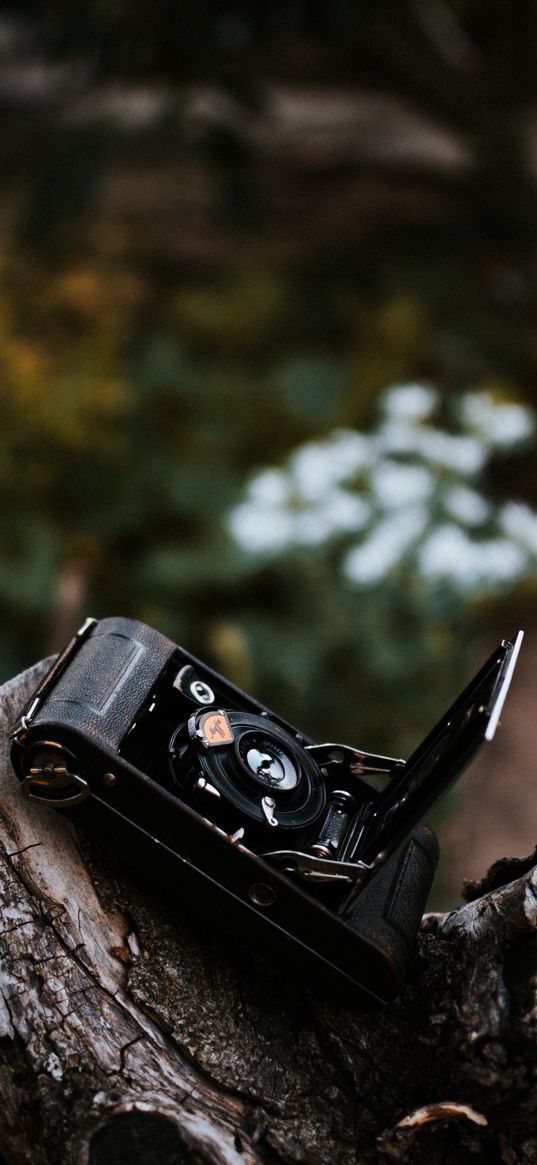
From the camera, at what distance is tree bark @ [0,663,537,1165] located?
1177 millimetres

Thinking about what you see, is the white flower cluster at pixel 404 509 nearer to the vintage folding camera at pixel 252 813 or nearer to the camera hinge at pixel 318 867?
the vintage folding camera at pixel 252 813

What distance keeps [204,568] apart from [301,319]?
6.42 feet

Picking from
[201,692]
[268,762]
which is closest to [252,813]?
[268,762]

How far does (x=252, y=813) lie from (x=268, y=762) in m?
0.09

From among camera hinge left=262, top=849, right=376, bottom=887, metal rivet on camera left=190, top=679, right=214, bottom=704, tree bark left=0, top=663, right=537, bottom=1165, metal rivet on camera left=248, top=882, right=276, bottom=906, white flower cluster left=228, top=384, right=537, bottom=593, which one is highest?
white flower cluster left=228, top=384, right=537, bottom=593

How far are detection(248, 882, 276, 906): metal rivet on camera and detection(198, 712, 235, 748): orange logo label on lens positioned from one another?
0.17 meters

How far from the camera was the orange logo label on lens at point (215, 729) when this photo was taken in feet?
4.33

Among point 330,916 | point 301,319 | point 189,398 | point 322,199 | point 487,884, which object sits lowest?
point 330,916

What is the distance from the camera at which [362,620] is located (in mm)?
2857

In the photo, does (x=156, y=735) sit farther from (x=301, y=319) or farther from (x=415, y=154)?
(x=415, y=154)

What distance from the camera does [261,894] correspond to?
1258 mm

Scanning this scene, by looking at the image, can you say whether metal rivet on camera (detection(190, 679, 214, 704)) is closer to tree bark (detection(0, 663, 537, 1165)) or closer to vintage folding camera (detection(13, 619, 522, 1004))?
vintage folding camera (detection(13, 619, 522, 1004))

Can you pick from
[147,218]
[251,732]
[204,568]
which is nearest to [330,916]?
[251,732]

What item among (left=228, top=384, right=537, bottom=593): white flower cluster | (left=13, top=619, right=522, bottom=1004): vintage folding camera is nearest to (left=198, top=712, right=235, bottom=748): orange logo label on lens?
(left=13, top=619, right=522, bottom=1004): vintage folding camera
